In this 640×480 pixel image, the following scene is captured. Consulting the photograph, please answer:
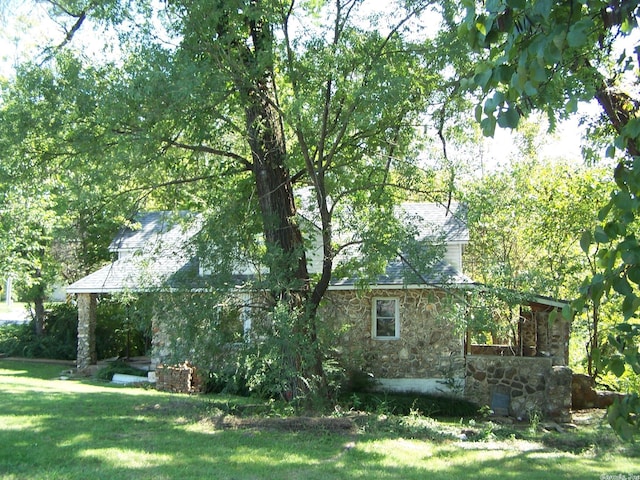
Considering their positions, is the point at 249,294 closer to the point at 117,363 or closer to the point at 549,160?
the point at 117,363

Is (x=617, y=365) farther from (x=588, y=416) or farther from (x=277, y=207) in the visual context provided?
(x=588, y=416)

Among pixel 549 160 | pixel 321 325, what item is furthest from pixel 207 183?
pixel 549 160

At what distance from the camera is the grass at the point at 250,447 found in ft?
24.9

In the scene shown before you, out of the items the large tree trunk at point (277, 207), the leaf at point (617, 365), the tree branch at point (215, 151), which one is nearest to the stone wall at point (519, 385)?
the large tree trunk at point (277, 207)

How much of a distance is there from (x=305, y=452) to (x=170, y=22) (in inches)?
269

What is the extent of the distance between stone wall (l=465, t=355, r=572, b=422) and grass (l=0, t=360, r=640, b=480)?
4.23m

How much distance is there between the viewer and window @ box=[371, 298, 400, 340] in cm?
1747

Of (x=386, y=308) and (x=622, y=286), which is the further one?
(x=386, y=308)

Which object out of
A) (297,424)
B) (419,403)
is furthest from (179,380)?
(297,424)

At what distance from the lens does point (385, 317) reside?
1758cm

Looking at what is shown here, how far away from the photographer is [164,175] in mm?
13344

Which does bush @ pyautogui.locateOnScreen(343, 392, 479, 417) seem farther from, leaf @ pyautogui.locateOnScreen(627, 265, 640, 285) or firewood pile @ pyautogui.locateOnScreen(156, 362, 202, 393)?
leaf @ pyautogui.locateOnScreen(627, 265, 640, 285)

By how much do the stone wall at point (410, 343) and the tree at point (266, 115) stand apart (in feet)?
15.9

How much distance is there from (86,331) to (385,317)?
936cm
